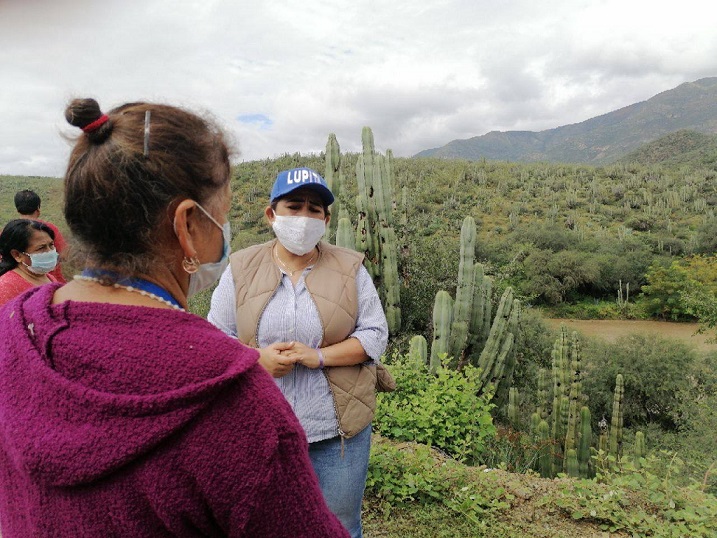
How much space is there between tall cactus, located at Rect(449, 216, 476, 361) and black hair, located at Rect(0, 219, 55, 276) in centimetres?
592

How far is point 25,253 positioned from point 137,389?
3.24m

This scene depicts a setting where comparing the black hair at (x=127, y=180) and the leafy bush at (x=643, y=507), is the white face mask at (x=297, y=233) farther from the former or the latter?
the leafy bush at (x=643, y=507)

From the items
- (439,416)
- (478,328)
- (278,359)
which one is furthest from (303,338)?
(478,328)

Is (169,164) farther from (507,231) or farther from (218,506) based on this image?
(507,231)

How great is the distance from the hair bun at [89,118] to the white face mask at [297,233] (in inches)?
51.0

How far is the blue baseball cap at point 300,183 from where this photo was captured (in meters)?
2.10

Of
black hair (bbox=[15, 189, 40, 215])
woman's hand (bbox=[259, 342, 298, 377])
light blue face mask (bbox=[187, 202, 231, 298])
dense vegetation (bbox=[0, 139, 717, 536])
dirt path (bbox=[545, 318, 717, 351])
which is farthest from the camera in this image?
dirt path (bbox=[545, 318, 717, 351])

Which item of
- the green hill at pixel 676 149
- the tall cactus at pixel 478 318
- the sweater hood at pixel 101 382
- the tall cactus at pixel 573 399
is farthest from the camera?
the green hill at pixel 676 149

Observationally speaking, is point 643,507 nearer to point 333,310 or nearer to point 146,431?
point 333,310

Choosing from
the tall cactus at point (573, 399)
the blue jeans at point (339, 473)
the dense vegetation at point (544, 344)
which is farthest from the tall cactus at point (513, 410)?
the blue jeans at point (339, 473)

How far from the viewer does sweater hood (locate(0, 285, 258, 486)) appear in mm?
673

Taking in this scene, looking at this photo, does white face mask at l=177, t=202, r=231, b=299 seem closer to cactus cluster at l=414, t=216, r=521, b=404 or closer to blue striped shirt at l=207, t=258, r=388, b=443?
blue striped shirt at l=207, t=258, r=388, b=443

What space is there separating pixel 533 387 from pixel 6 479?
536 inches

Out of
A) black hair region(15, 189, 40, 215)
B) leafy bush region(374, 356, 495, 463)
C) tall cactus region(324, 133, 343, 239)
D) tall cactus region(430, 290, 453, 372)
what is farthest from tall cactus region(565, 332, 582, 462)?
black hair region(15, 189, 40, 215)
